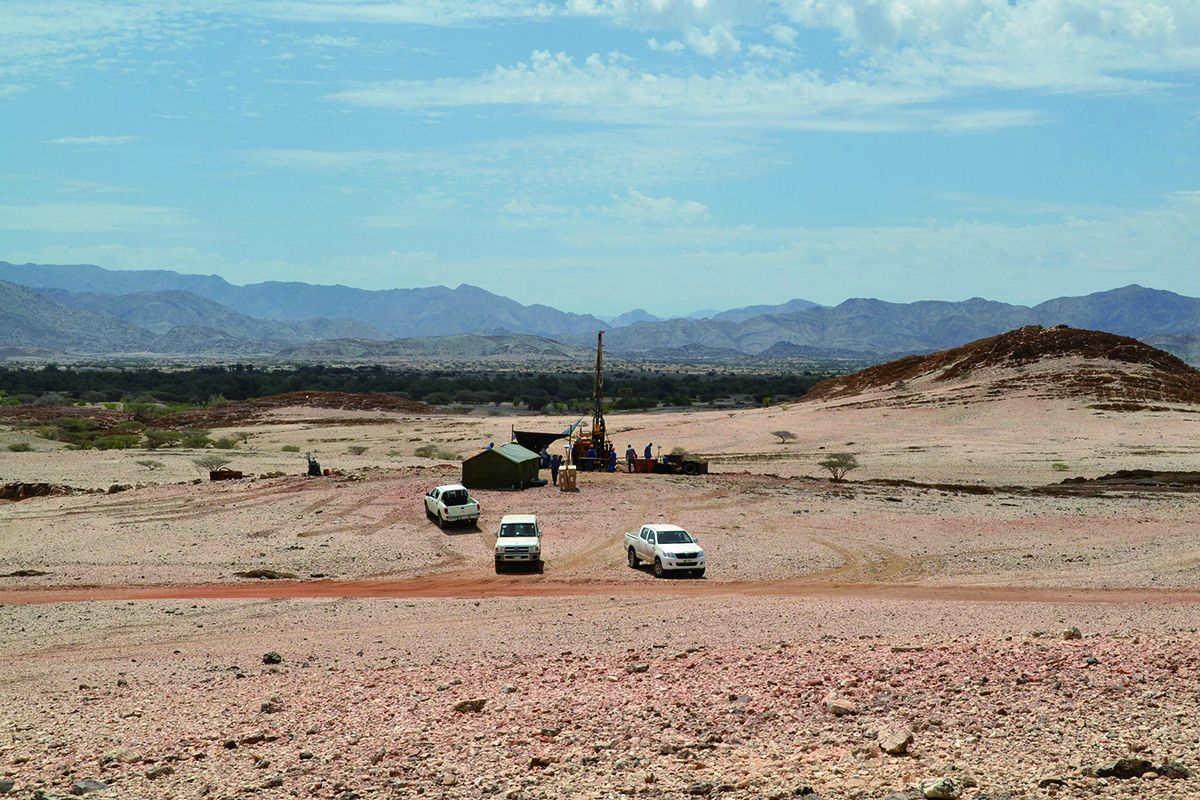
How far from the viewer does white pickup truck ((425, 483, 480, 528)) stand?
29562 mm

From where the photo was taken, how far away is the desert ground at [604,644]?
9508mm

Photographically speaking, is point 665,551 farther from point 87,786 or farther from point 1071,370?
point 1071,370

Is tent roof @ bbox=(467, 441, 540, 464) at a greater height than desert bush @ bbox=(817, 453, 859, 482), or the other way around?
tent roof @ bbox=(467, 441, 540, 464)

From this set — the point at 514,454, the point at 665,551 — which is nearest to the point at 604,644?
the point at 665,551

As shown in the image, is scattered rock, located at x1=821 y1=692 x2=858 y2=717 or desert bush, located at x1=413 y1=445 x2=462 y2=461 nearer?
scattered rock, located at x1=821 y1=692 x2=858 y2=717

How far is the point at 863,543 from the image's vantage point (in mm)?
28266

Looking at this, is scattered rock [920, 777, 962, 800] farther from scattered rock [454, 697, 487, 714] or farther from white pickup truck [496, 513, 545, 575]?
white pickup truck [496, 513, 545, 575]

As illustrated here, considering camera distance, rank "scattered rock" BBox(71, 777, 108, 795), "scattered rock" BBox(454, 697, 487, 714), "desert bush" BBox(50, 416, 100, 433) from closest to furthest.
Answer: "scattered rock" BBox(71, 777, 108, 795)
"scattered rock" BBox(454, 697, 487, 714)
"desert bush" BBox(50, 416, 100, 433)

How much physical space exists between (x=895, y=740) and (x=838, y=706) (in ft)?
3.80

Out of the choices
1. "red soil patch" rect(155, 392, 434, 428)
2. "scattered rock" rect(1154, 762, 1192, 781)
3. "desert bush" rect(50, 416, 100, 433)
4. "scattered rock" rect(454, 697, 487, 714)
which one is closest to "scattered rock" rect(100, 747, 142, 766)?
"scattered rock" rect(454, 697, 487, 714)

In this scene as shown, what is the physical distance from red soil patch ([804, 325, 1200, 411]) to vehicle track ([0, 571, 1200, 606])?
51048 millimetres

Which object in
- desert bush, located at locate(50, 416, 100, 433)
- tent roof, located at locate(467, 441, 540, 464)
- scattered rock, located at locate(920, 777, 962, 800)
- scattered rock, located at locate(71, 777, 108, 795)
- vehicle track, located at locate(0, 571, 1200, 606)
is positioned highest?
tent roof, located at locate(467, 441, 540, 464)

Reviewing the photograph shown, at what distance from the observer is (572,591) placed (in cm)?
2184

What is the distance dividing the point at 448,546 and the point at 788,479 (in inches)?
692
